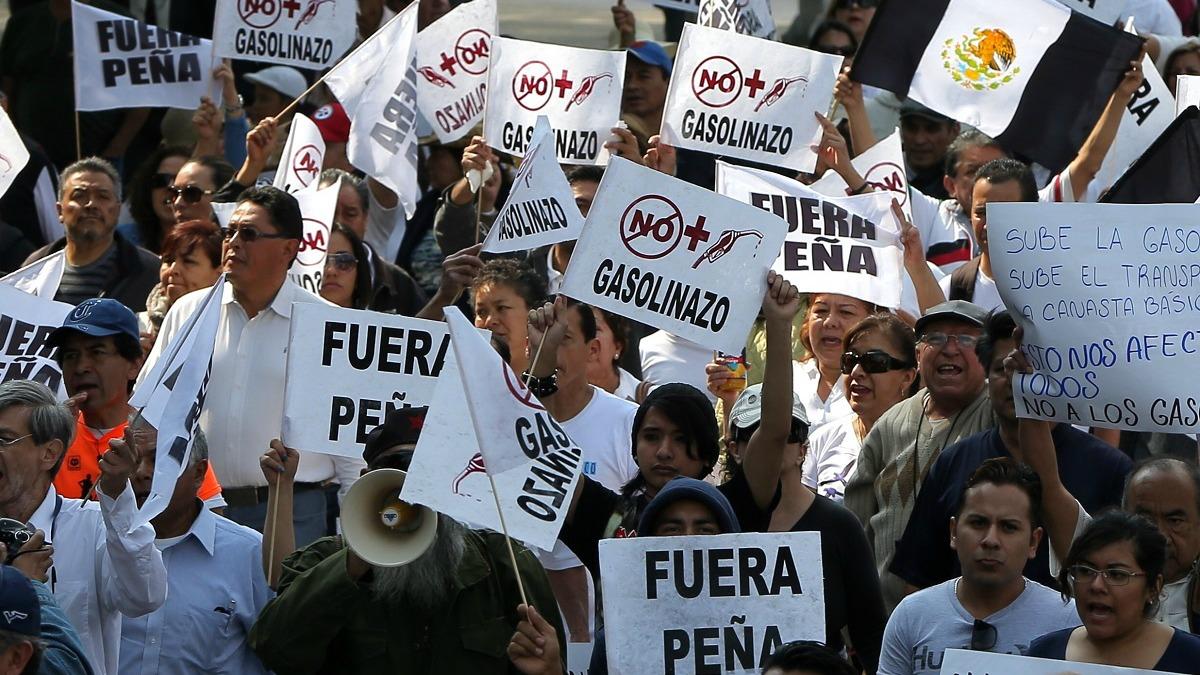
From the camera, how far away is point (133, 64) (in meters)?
11.4

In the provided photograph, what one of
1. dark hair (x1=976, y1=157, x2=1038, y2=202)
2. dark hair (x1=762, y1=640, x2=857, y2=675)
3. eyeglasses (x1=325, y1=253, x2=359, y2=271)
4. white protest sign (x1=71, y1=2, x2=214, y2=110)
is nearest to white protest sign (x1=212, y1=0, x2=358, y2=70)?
white protest sign (x1=71, y1=2, x2=214, y2=110)

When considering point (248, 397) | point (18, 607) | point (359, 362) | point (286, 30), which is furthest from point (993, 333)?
point (286, 30)

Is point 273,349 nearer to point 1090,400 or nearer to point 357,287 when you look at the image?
point 357,287

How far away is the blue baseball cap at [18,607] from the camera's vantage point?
481 cm

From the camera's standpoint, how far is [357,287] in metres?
9.80

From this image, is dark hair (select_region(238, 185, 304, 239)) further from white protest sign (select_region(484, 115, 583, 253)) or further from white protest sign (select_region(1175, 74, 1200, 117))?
white protest sign (select_region(1175, 74, 1200, 117))

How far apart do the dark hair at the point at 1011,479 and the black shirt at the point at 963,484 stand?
43 cm

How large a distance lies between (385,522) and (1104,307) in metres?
2.31

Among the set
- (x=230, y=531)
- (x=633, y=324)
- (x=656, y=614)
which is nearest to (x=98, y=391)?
(x=230, y=531)

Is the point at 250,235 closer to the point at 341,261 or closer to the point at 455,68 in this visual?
the point at 341,261

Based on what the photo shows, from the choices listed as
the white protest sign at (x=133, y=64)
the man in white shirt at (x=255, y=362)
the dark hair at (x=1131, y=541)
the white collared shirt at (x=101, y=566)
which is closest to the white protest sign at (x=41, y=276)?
the man in white shirt at (x=255, y=362)

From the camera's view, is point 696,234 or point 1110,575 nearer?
point 1110,575


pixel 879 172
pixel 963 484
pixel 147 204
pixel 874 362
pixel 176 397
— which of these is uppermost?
pixel 879 172

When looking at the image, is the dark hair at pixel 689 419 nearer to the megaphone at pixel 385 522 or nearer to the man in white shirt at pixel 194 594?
the megaphone at pixel 385 522
